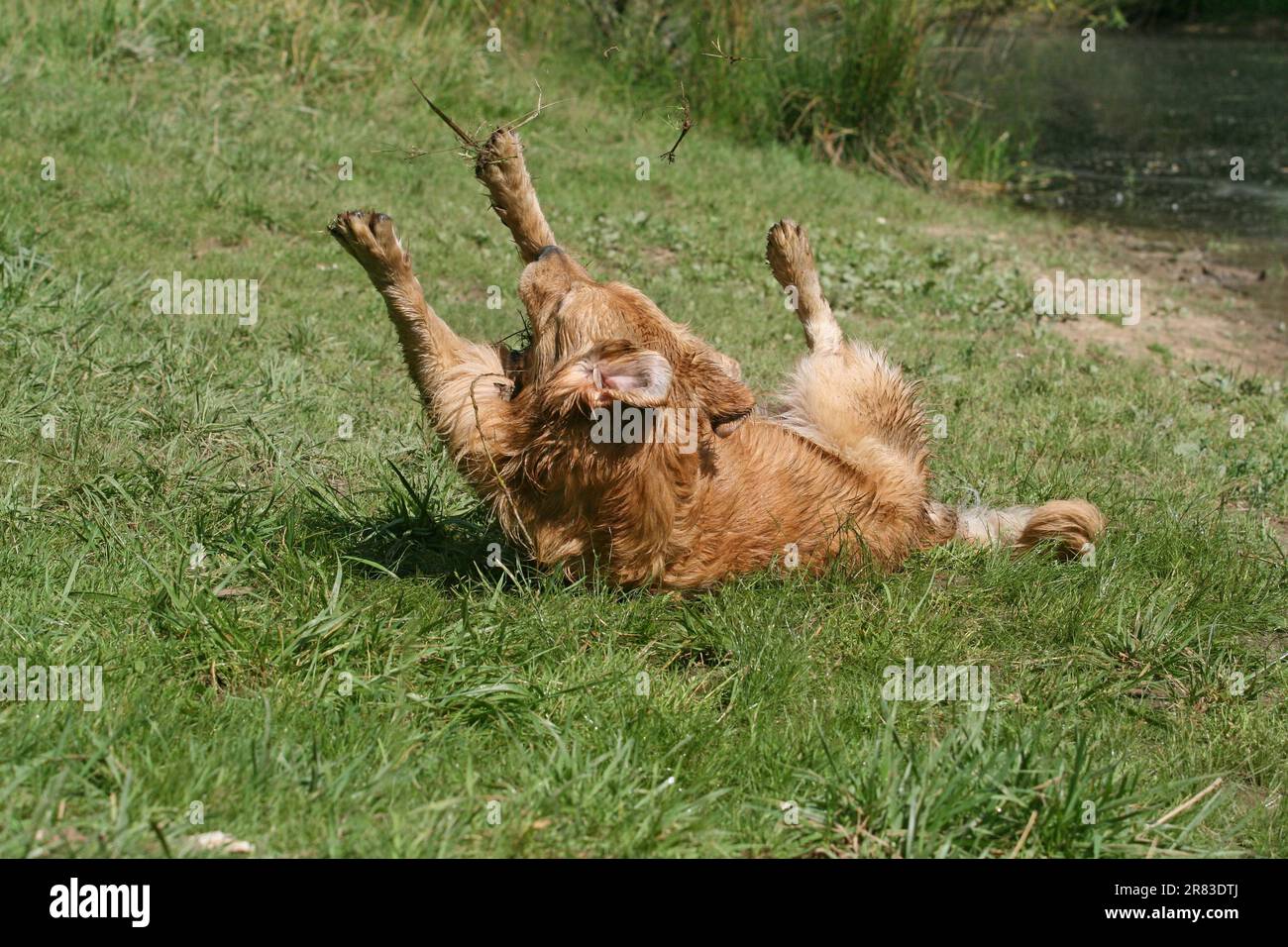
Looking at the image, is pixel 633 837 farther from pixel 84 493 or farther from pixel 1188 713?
pixel 84 493

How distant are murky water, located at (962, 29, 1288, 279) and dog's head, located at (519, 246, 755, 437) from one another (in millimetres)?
9190

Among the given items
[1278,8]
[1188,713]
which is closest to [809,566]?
[1188,713]

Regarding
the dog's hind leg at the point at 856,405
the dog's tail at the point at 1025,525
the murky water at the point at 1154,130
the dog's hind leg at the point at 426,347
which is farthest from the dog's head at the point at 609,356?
the murky water at the point at 1154,130

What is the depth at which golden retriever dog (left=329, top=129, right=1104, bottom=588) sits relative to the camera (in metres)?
4.36

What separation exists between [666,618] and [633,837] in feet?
4.48

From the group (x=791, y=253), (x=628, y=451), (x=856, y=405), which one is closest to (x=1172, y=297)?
(x=791, y=253)

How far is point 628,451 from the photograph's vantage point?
171 inches

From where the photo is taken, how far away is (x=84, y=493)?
481 cm

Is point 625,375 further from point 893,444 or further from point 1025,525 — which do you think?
point 1025,525

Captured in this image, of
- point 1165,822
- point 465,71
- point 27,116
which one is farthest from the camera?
point 465,71

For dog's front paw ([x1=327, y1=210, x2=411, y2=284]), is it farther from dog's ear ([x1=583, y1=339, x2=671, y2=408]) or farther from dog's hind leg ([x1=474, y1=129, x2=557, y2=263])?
dog's ear ([x1=583, y1=339, x2=671, y2=408])

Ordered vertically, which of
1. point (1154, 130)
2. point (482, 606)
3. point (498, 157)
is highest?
point (1154, 130)

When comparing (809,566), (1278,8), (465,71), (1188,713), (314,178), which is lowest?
(1188,713)

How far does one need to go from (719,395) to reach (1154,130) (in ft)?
48.5
